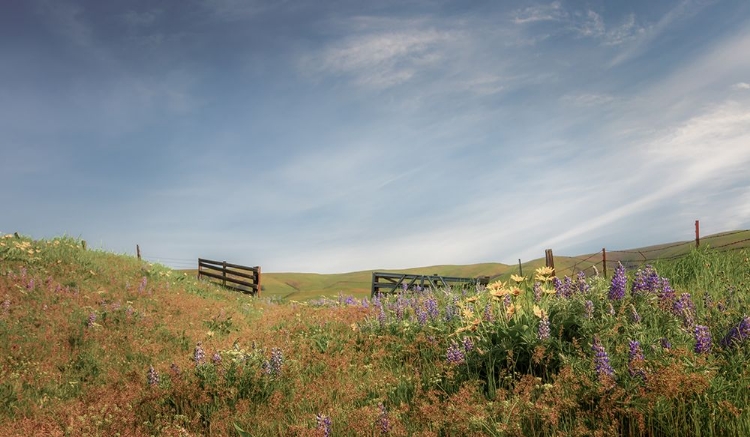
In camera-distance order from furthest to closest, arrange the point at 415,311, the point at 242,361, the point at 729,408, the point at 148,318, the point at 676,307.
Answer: the point at 148,318
the point at 415,311
the point at 242,361
the point at 676,307
the point at 729,408

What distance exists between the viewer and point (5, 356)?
1137cm

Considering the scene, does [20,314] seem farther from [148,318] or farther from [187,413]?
[187,413]

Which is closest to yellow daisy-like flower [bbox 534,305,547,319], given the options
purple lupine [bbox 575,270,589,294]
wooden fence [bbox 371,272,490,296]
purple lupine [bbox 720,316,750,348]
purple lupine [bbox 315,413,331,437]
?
purple lupine [bbox 575,270,589,294]

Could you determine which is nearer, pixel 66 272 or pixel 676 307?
pixel 676 307

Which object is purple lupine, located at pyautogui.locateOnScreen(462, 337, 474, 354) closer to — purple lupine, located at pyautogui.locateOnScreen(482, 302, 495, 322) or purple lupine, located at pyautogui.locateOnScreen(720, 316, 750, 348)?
purple lupine, located at pyautogui.locateOnScreen(482, 302, 495, 322)

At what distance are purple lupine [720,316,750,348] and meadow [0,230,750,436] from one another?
23 mm

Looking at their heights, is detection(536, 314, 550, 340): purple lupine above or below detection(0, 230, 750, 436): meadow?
above

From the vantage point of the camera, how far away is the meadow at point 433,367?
4602 millimetres

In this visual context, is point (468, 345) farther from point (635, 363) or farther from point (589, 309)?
point (635, 363)

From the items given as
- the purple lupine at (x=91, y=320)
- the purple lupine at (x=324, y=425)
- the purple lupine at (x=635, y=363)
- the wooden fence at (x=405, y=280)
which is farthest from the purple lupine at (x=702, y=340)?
the wooden fence at (x=405, y=280)

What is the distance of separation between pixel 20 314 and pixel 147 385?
750cm

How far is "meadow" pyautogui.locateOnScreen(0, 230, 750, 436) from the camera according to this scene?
4.60 meters

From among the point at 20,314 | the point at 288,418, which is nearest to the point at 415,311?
the point at 288,418

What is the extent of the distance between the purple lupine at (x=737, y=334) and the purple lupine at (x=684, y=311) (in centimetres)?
41
